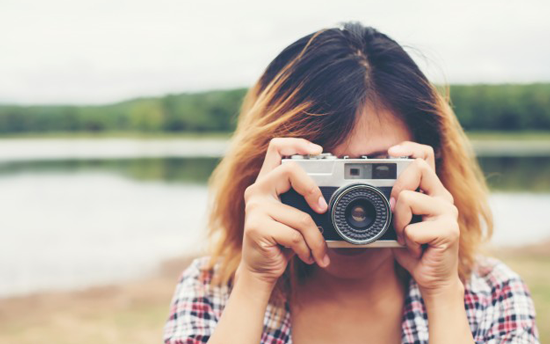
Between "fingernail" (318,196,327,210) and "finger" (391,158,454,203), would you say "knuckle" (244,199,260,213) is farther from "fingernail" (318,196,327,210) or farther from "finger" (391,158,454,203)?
"finger" (391,158,454,203)

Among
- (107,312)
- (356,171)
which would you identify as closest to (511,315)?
(356,171)

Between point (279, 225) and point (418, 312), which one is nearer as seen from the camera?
point (279, 225)

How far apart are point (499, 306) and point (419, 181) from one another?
Answer: 0.62m

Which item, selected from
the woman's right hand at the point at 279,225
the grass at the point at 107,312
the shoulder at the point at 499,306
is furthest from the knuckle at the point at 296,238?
the grass at the point at 107,312

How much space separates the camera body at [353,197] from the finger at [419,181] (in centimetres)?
3

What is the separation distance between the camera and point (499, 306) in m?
1.92

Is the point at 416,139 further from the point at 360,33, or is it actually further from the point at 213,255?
the point at 213,255

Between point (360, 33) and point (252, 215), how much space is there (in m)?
0.99

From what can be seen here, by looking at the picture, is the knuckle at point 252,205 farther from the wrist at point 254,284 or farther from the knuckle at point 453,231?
the knuckle at point 453,231

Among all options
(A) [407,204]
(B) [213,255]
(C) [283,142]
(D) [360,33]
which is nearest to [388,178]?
(A) [407,204]

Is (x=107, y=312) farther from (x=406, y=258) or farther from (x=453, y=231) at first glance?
(x=453, y=231)

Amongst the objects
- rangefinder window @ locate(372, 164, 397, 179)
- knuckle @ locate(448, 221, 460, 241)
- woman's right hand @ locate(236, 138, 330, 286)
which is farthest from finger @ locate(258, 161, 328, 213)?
knuckle @ locate(448, 221, 460, 241)

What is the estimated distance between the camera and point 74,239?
39.5ft

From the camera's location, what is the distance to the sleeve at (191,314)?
6.07ft
